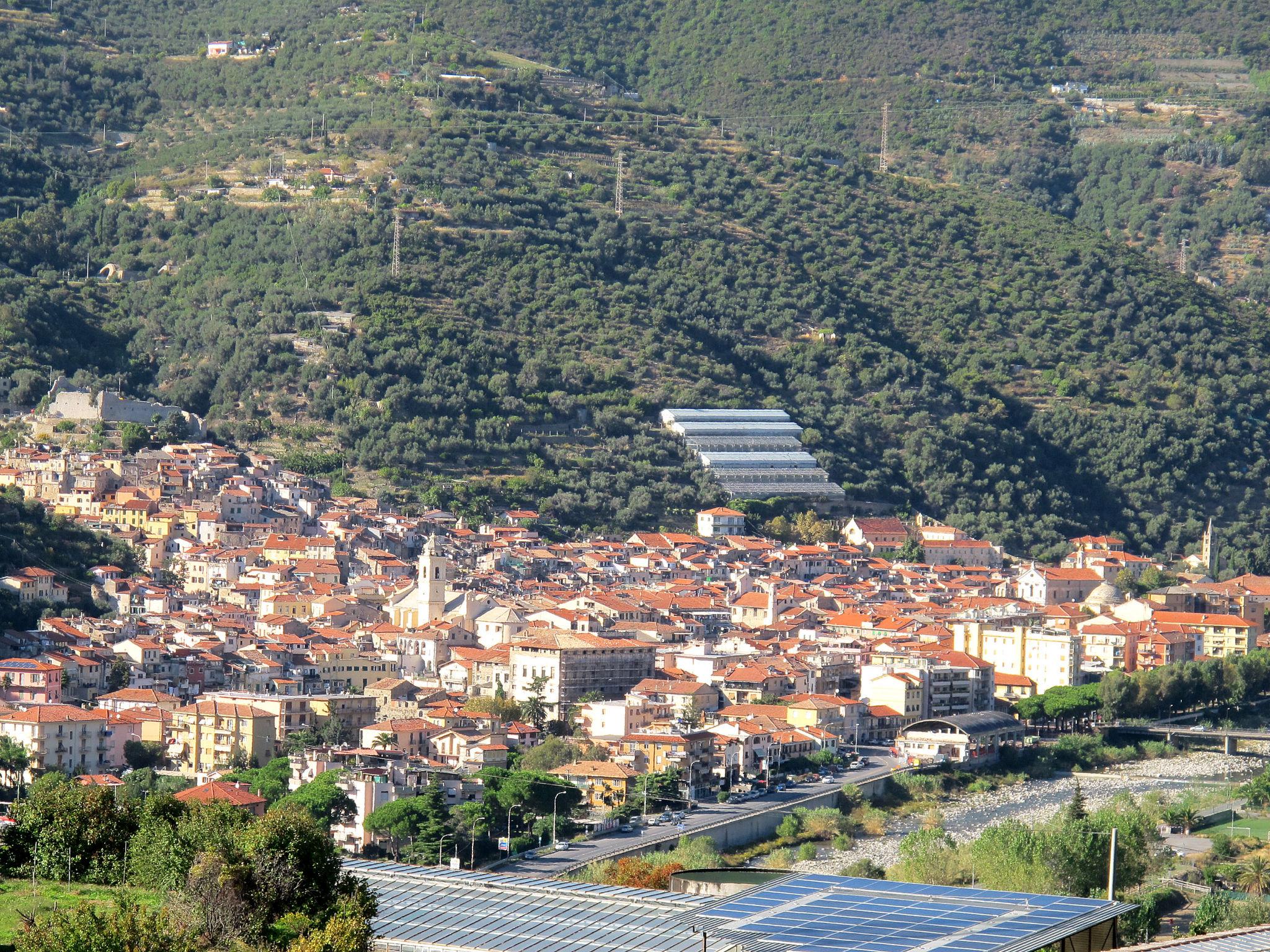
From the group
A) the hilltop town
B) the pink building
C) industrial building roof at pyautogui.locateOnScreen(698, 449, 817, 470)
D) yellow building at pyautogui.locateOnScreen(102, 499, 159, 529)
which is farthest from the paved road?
industrial building roof at pyautogui.locateOnScreen(698, 449, 817, 470)

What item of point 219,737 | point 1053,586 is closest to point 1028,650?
point 1053,586

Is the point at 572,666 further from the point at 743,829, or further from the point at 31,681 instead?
the point at 31,681

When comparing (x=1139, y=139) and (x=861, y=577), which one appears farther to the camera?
(x=1139, y=139)

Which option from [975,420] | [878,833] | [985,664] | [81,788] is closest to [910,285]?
[975,420]

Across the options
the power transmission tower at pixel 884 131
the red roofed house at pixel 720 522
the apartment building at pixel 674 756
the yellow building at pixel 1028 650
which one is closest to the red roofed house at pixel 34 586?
the apartment building at pixel 674 756

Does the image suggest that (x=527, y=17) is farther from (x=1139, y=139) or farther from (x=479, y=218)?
(x=479, y=218)

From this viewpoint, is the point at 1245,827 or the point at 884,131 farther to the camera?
the point at 884,131

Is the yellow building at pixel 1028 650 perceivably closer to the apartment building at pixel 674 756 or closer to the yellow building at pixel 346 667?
the apartment building at pixel 674 756
